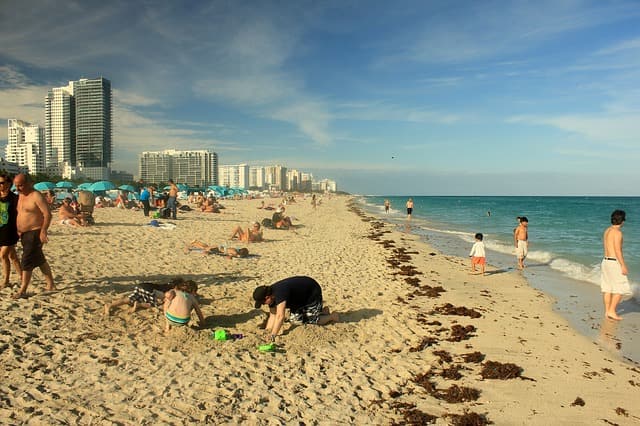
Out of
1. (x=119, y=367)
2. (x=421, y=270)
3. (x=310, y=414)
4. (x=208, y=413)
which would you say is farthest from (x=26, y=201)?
(x=421, y=270)

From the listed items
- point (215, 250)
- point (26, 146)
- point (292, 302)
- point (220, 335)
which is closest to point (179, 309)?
point (220, 335)

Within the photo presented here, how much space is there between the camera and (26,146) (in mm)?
128125

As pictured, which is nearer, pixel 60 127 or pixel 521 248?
pixel 521 248

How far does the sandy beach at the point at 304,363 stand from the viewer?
3.62 metres

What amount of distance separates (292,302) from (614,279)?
5.42 meters

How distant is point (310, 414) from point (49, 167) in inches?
5758

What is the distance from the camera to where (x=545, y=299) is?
330 inches

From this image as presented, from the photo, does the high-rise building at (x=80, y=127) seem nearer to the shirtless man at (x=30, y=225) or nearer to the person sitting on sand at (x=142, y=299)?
the shirtless man at (x=30, y=225)

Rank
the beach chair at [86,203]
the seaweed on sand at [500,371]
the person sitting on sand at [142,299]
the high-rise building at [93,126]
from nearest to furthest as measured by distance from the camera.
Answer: the seaweed on sand at [500,371] < the person sitting on sand at [142,299] < the beach chair at [86,203] < the high-rise building at [93,126]

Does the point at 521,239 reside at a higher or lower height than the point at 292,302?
higher

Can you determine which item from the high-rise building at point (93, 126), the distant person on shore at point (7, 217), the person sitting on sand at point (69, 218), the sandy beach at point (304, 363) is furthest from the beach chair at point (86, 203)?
the high-rise building at point (93, 126)

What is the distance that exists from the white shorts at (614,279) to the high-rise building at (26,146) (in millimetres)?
144771

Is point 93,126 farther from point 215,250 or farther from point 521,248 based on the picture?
point 521,248

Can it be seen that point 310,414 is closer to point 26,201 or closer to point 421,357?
point 421,357
